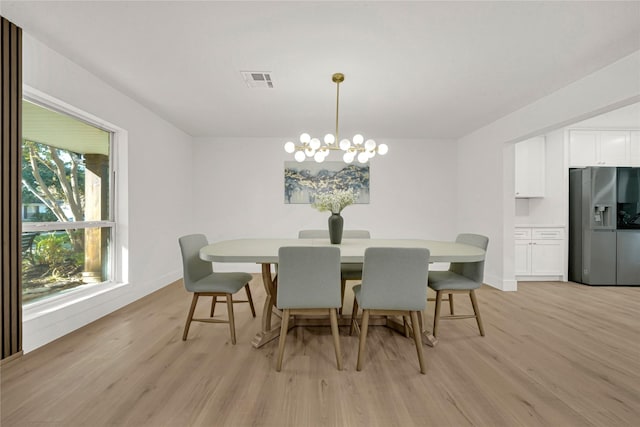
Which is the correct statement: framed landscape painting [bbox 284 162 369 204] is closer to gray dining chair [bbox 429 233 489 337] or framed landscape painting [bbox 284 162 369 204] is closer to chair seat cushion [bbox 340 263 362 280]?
chair seat cushion [bbox 340 263 362 280]

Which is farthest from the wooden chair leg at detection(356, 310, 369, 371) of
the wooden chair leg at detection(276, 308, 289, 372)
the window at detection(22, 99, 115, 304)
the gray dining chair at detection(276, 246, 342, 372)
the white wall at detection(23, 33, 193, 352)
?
the window at detection(22, 99, 115, 304)

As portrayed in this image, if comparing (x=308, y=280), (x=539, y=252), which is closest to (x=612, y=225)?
(x=539, y=252)

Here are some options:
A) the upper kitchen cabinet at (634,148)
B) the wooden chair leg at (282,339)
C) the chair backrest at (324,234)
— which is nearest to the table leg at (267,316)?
the wooden chair leg at (282,339)

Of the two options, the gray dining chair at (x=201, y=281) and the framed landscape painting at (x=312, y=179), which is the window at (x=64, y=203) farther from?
the framed landscape painting at (x=312, y=179)

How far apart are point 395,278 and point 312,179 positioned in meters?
3.68

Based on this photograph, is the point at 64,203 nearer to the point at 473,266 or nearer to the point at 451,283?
the point at 451,283

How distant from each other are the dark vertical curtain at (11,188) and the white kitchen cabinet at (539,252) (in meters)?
5.94

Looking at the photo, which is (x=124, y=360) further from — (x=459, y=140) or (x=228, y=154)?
(x=459, y=140)

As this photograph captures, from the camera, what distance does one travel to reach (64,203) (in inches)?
114

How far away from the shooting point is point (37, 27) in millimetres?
2258

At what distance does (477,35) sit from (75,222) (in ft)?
12.8

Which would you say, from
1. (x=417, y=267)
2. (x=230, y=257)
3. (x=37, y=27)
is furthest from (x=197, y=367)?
(x=37, y=27)

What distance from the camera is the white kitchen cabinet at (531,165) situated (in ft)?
16.9

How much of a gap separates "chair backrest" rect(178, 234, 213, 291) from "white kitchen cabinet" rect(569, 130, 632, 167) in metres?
5.60
